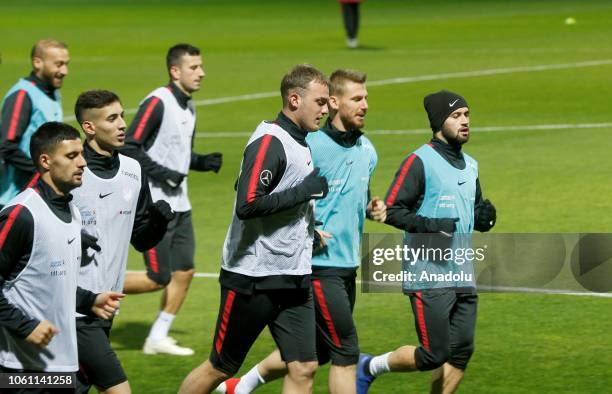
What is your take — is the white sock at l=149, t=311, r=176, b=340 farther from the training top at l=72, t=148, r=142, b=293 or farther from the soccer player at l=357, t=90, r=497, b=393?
the training top at l=72, t=148, r=142, b=293

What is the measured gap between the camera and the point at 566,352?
11.6m

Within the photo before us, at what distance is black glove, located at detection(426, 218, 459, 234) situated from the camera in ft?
30.9

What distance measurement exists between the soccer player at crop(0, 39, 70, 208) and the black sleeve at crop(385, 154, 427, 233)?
3752mm

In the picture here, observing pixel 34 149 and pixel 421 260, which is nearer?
pixel 34 149

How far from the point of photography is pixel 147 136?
1206cm

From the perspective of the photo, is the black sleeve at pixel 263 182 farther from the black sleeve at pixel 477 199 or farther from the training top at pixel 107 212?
the black sleeve at pixel 477 199

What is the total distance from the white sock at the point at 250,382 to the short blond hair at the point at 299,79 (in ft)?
6.55

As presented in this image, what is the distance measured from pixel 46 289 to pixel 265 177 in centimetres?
160

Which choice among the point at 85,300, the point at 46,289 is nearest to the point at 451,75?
the point at 85,300

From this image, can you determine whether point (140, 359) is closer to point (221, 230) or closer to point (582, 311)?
point (582, 311)

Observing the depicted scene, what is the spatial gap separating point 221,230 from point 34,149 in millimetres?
8650

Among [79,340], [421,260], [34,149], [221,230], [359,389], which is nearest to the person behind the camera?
[34,149]

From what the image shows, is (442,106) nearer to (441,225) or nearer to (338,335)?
(441,225)

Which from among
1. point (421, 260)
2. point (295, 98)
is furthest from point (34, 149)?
point (421, 260)
